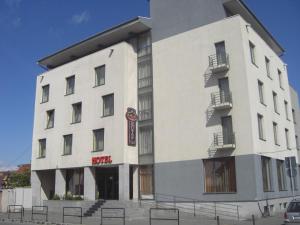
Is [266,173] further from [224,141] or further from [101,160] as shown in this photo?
[101,160]

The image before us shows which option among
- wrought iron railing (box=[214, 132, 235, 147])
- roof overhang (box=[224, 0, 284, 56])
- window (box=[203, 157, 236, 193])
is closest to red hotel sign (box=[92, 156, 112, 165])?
window (box=[203, 157, 236, 193])

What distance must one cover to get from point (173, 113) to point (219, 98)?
407 cm

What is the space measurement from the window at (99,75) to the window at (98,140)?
14.3 feet

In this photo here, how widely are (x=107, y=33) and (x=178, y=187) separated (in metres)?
15.2

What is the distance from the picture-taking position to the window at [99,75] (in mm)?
33938

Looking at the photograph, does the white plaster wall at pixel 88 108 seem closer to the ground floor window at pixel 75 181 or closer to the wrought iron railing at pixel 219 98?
the ground floor window at pixel 75 181

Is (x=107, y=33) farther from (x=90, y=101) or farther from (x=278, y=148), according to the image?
(x=278, y=148)

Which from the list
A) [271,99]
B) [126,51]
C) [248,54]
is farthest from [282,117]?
[126,51]

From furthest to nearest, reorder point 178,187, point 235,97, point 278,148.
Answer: point 278,148 < point 178,187 < point 235,97

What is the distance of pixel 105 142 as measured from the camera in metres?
31.7

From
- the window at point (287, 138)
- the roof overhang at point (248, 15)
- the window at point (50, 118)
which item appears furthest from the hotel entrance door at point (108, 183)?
the roof overhang at point (248, 15)

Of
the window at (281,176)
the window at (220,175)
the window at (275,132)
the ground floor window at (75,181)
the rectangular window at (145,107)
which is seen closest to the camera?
the window at (220,175)

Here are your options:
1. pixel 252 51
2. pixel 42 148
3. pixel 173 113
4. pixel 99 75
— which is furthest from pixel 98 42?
pixel 252 51

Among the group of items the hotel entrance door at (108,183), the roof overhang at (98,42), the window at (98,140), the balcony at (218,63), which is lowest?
the hotel entrance door at (108,183)
